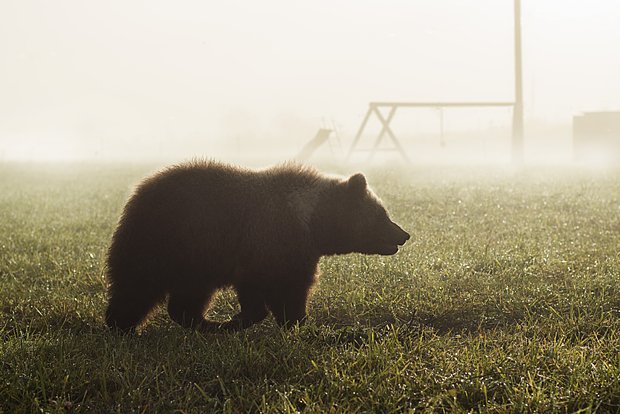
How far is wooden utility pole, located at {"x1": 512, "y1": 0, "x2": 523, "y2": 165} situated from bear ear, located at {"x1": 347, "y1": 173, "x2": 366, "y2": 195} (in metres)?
22.5

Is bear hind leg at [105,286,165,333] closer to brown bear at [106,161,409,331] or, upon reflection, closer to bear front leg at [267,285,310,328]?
brown bear at [106,161,409,331]

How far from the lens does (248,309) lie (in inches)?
188

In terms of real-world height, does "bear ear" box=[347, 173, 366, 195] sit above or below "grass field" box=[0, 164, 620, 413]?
above

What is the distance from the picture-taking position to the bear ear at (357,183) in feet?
16.6

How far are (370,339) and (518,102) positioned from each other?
23969mm

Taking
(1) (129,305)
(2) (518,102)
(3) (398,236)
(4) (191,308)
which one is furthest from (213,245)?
(2) (518,102)

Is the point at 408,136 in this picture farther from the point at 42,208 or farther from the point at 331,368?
the point at 331,368

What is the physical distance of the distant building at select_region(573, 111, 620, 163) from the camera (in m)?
32.3

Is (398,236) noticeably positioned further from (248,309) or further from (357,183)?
(248,309)

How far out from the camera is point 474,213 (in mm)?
11188

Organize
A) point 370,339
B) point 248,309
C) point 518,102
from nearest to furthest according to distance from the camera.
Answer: point 370,339 → point 248,309 → point 518,102

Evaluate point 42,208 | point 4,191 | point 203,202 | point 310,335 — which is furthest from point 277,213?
point 4,191

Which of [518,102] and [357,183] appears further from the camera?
[518,102]

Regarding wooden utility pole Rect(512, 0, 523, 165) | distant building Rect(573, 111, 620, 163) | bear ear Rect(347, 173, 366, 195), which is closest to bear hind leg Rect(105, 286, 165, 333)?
bear ear Rect(347, 173, 366, 195)
